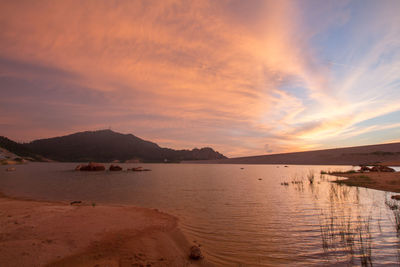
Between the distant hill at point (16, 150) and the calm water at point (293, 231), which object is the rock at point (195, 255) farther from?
the distant hill at point (16, 150)

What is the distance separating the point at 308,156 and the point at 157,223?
354 feet

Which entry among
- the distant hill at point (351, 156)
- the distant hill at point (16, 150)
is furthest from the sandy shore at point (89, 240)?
the distant hill at point (16, 150)

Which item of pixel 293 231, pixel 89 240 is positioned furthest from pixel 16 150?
pixel 293 231

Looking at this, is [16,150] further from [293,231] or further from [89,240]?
[293,231]

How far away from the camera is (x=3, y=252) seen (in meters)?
Answer: 5.79

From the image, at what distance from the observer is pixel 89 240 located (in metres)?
7.06

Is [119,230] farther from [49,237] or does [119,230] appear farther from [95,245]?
[49,237]

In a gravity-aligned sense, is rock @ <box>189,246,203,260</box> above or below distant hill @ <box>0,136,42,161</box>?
below

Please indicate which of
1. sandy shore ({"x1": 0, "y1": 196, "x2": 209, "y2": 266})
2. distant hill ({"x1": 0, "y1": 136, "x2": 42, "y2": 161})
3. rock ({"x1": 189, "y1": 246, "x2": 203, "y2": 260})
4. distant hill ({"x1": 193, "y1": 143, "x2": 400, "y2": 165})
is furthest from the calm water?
distant hill ({"x1": 0, "y1": 136, "x2": 42, "y2": 161})

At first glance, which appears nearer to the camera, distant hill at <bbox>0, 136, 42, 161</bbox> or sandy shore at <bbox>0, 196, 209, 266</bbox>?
sandy shore at <bbox>0, 196, 209, 266</bbox>

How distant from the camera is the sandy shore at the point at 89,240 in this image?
5.74 meters

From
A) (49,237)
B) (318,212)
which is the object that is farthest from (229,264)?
(318,212)

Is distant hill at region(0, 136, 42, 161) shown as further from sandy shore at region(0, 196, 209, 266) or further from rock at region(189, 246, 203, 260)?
rock at region(189, 246, 203, 260)

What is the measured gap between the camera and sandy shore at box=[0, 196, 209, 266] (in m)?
5.74
